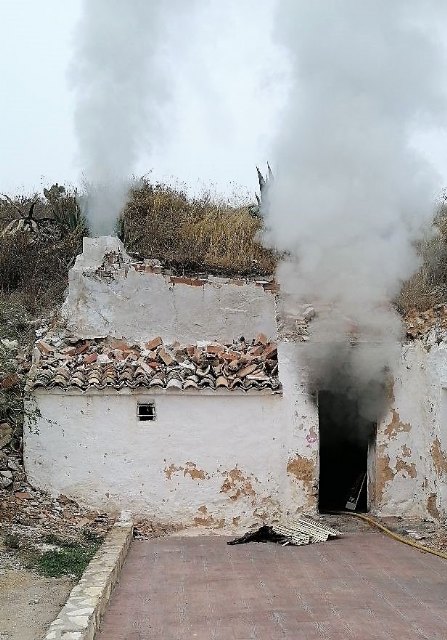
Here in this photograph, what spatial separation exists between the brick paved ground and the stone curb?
0.19m

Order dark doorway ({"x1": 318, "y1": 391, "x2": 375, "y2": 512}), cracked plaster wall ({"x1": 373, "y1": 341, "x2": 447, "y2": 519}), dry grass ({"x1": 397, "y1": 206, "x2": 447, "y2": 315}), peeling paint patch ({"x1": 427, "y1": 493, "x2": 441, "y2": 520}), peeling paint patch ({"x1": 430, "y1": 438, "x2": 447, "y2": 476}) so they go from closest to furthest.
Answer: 1. peeling paint patch ({"x1": 430, "y1": 438, "x2": 447, "y2": 476})
2. peeling paint patch ({"x1": 427, "y1": 493, "x2": 441, "y2": 520})
3. cracked plaster wall ({"x1": 373, "y1": 341, "x2": 447, "y2": 519})
4. dry grass ({"x1": 397, "y1": 206, "x2": 447, "y2": 315})
5. dark doorway ({"x1": 318, "y1": 391, "x2": 375, "y2": 512})

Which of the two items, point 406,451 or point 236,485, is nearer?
point 236,485

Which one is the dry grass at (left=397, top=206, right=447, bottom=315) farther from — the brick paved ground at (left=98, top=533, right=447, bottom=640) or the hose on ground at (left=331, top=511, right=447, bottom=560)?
the brick paved ground at (left=98, top=533, right=447, bottom=640)

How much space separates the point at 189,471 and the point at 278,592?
3.37m

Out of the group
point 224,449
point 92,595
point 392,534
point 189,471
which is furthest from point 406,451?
point 92,595

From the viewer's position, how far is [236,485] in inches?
420

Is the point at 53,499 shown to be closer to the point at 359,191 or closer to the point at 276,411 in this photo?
the point at 276,411

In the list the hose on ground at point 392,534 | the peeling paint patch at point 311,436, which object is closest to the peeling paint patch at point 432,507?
the hose on ground at point 392,534

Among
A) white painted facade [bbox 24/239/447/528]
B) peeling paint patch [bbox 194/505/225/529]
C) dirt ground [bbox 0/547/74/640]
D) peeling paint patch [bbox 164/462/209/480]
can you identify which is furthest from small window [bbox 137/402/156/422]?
dirt ground [bbox 0/547/74/640]

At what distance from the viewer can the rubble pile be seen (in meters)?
10.5

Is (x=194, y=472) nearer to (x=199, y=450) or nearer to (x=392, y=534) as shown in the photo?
(x=199, y=450)

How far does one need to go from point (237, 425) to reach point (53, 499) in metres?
3.09

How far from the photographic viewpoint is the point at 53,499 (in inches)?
416

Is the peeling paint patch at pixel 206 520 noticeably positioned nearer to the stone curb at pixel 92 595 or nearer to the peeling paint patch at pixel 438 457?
the stone curb at pixel 92 595
